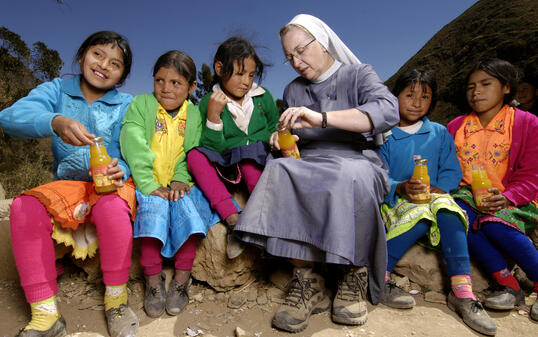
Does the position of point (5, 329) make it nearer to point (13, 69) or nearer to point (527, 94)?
point (527, 94)

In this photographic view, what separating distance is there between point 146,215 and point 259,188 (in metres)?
0.78

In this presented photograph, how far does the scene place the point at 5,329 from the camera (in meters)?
2.07

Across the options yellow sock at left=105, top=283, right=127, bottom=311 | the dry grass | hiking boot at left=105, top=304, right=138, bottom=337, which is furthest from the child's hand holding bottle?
the dry grass

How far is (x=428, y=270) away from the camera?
2428mm

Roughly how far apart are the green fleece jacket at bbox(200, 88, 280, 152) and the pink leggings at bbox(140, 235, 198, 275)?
747 mm

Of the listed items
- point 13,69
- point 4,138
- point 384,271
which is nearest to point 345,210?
point 384,271

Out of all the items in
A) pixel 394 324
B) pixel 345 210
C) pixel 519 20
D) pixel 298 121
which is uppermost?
pixel 519 20

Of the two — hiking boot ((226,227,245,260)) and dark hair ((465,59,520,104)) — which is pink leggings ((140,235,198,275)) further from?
dark hair ((465,59,520,104))

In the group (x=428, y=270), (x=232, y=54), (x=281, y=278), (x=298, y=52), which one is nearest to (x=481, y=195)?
(x=428, y=270)

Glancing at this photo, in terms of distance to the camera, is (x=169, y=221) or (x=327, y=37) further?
(x=327, y=37)

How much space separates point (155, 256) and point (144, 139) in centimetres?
84

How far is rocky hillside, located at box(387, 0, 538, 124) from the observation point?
532 centimetres

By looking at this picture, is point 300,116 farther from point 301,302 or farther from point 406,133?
point 301,302

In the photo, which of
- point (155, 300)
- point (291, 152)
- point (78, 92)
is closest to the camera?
point (155, 300)
